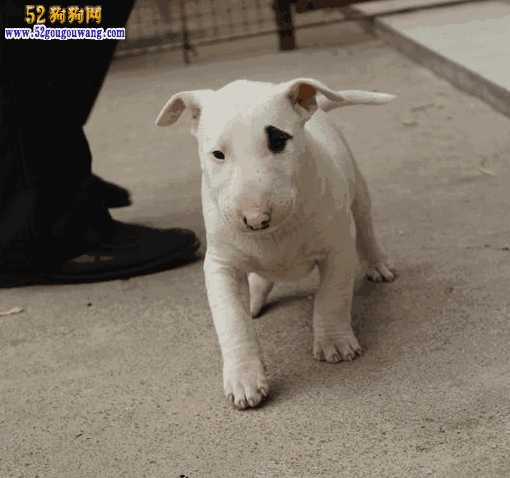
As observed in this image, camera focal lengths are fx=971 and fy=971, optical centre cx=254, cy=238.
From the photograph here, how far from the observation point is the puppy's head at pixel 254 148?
1.73m

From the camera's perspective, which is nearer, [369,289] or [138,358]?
[138,358]

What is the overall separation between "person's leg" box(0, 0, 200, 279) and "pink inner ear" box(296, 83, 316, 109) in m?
0.94

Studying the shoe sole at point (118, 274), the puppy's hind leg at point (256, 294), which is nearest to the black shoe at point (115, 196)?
the shoe sole at point (118, 274)

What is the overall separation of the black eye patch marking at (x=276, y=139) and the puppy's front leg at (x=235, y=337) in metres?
0.33

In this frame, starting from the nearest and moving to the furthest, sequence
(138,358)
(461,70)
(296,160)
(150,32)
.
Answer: (296,160) < (138,358) < (461,70) < (150,32)

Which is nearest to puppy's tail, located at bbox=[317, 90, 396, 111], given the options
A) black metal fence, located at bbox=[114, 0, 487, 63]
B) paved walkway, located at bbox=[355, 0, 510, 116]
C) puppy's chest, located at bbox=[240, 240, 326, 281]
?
puppy's chest, located at bbox=[240, 240, 326, 281]

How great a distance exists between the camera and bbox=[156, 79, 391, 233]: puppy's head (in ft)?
5.69

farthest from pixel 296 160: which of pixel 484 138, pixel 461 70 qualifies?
pixel 461 70

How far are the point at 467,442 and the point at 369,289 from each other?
30.9 inches

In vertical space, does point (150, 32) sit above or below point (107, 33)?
below

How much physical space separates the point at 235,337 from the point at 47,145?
1.01 metres

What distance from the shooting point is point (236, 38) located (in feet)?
19.6

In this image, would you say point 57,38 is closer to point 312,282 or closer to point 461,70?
point 312,282

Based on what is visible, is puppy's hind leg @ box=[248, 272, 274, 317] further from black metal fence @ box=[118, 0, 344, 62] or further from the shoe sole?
black metal fence @ box=[118, 0, 344, 62]
